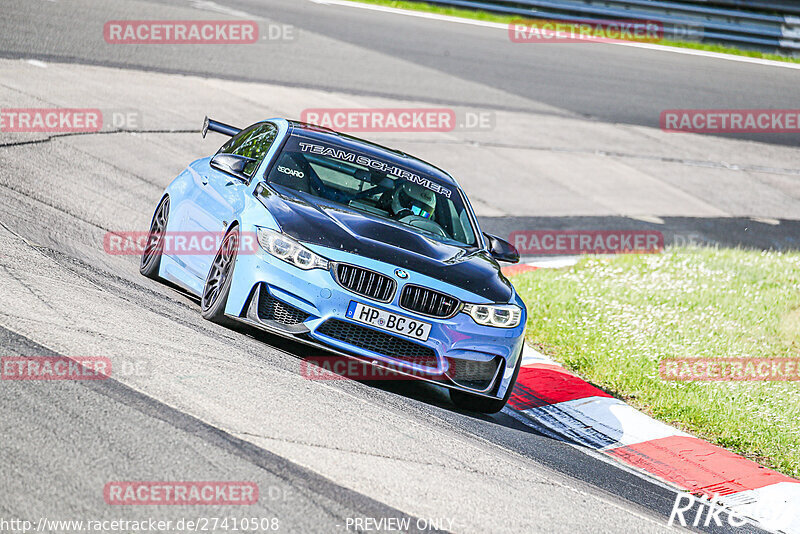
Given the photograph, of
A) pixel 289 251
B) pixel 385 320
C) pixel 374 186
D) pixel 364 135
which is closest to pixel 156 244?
pixel 374 186

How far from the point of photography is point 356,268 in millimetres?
6559

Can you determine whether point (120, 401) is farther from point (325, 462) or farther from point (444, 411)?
point (444, 411)

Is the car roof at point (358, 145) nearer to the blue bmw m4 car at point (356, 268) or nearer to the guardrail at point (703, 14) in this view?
the blue bmw m4 car at point (356, 268)

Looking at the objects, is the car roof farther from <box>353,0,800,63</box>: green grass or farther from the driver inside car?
<box>353,0,800,63</box>: green grass

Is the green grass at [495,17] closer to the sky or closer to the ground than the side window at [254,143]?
closer to the sky

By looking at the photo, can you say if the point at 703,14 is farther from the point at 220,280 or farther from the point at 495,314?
the point at 220,280

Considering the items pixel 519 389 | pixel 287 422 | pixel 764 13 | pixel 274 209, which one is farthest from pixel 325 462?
pixel 764 13

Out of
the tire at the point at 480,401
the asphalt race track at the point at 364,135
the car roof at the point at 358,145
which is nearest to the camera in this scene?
the asphalt race track at the point at 364,135

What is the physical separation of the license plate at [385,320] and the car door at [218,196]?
1.27 m

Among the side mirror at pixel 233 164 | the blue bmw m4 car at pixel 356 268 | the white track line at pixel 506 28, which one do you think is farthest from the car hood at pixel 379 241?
the white track line at pixel 506 28

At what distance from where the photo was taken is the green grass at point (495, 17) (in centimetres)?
2609

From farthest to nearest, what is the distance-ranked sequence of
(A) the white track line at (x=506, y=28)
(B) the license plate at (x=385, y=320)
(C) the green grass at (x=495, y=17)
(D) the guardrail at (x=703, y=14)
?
(C) the green grass at (x=495, y=17) < (A) the white track line at (x=506, y=28) < (D) the guardrail at (x=703, y=14) < (B) the license plate at (x=385, y=320)

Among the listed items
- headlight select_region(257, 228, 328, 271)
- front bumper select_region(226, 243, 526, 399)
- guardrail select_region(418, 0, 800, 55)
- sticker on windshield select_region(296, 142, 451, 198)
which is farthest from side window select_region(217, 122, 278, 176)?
guardrail select_region(418, 0, 800, 55)

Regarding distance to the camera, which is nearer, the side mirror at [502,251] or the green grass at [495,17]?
the side mirror at [502,251]
